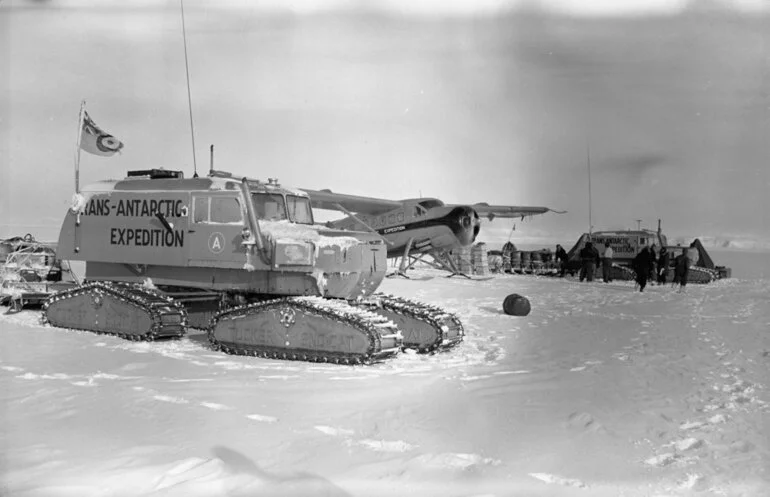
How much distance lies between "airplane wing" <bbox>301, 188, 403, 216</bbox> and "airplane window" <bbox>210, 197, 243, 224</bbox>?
7.78 m

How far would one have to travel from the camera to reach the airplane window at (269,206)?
31.0 ft

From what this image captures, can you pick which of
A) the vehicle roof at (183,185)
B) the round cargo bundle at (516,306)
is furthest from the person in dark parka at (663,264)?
the vehicle roof at (183,185)

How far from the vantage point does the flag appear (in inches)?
463

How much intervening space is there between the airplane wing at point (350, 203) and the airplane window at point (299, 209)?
7189mm

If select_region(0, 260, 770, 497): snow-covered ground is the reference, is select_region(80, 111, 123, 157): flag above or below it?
above

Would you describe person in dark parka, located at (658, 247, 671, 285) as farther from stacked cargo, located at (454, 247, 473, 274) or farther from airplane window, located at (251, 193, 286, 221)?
airplane window, located at (251, 193, 286, 221)

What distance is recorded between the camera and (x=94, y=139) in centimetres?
1183

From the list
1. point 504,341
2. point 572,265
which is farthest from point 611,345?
point 572,265

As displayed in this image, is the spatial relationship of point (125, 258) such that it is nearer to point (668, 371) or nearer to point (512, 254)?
point (668, 371)

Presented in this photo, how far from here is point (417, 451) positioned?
457 cm

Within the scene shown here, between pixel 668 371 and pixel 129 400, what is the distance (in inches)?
222

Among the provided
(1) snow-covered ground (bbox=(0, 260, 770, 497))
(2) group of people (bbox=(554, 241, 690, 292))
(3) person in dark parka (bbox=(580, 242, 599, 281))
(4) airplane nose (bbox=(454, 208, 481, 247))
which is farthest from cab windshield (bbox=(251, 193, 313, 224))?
(3) person in dark parka (bbox=(580, 242, 599, 281))

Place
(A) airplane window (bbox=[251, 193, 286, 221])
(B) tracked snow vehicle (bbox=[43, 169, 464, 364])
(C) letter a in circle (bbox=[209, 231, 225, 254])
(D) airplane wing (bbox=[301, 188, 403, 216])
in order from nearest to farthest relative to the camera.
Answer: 1. (B) tracked snow vehicle (bbox=[43, 169, 464, 364])
2. (C) letter a in circle (bbox=[209, 231, 225, 254])
3. (A) airplane window (bbox=[251, 193, 286, 221])
4. (D) airplane wing (bbox=[301, 188, 403, 216])

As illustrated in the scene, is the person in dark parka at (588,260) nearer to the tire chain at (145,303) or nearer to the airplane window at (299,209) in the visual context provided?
the airplane window at (299,209)
